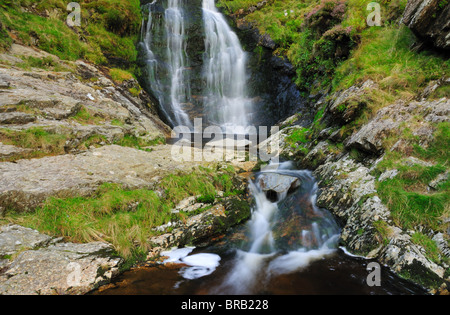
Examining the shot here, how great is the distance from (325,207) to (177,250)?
3.89m

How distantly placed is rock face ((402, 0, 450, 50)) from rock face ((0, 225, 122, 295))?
9318 mm

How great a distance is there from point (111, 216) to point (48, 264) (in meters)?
1.31

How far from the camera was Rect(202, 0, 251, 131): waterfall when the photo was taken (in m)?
15.3

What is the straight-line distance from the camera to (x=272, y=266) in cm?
421

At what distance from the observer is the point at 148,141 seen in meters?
8.74

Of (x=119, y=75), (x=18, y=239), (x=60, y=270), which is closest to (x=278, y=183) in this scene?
(x=60, y=270)

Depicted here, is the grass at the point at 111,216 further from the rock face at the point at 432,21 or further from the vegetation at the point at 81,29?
→ the vegetation at the point at 81,29

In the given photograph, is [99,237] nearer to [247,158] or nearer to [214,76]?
[247,158]

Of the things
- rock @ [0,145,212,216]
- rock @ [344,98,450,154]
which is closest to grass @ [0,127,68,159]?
rock @ [0,145,212,216]

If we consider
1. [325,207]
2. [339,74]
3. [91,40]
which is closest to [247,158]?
[325,207]

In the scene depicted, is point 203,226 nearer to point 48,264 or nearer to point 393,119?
point 48,264

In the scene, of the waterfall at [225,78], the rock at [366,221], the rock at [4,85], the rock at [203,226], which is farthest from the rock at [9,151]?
the waterfall at [225,78]

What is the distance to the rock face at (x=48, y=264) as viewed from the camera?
2980mm

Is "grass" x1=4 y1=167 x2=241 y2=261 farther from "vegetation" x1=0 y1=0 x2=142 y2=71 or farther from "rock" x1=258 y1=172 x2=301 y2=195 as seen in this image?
"vegetation" x1=0 y1=0 x2=142 y2=71
